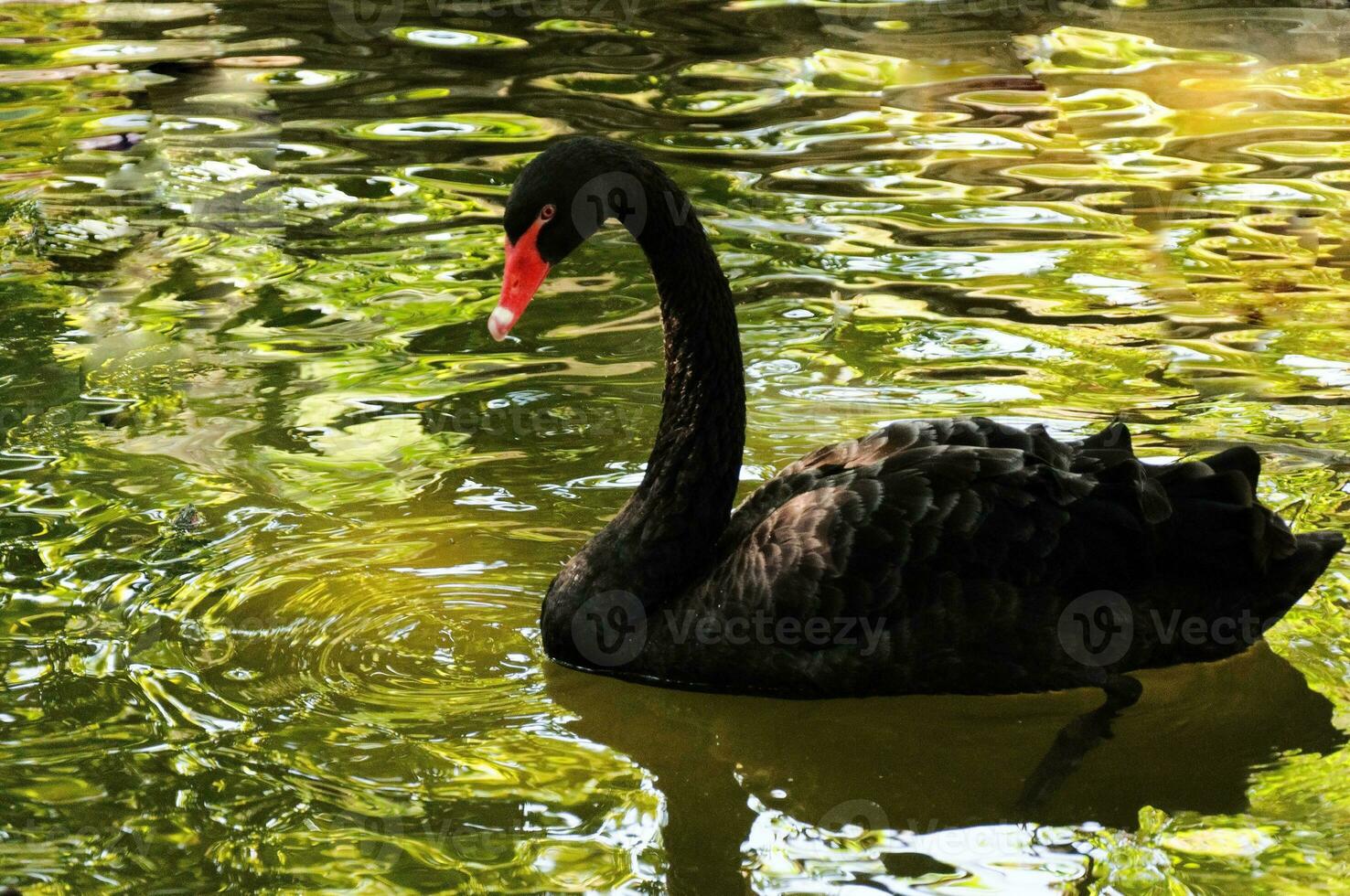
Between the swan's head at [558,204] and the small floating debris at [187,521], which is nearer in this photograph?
the swan's head at [558,204]

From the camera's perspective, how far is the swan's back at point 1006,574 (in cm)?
407

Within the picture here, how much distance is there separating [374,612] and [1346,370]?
144 inches

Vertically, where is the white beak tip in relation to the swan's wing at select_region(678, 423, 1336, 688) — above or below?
above

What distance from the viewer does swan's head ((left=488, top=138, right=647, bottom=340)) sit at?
13.5 ft

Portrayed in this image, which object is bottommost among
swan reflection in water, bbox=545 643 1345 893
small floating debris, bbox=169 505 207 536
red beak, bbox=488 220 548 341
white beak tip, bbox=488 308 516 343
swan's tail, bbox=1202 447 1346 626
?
swan reflection in water, bbox=545 643 1345 893

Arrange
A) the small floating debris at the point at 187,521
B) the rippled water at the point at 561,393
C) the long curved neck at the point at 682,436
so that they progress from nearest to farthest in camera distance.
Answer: the rippled water at the point at 561,393, the long curved neck at the point at 682,436, the small floating debris at the point at 187,521

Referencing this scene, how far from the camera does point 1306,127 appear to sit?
9.18 metres

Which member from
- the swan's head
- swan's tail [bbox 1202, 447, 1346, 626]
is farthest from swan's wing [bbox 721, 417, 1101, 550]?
the swan's head

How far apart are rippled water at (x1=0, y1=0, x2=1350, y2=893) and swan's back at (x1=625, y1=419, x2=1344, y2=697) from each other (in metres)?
0.16

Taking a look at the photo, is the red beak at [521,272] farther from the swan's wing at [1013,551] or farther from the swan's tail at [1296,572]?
the swan's tail at [1296,572]

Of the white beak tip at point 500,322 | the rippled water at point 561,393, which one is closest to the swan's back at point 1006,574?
the rippled water at point 561,393

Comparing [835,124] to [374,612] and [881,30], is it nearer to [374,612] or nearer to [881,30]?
[881,30]

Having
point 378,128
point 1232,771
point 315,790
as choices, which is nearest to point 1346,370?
point 1232,771

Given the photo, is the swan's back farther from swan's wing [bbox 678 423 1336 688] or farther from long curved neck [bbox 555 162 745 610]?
long curved neck [bbox 555 162 745 610]
